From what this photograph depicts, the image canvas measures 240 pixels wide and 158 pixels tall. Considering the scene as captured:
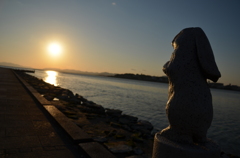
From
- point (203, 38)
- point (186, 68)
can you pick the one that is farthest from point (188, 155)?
point (203, 38)

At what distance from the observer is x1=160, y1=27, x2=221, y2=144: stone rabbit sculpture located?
2.76 metres

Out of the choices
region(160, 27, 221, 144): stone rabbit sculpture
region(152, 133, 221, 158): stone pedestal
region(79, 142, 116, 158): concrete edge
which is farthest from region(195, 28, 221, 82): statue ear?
region(79, 142, 116, 158): concrete edge

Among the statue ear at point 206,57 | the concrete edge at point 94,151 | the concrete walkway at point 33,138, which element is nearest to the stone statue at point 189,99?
the statue ear at point 206,57

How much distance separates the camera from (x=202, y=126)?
277 centimetres

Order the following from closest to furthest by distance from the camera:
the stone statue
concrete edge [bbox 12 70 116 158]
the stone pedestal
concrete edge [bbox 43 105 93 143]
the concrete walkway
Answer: the stone pedestal, the stone statue, the concrete walkway, concrete edge [bbox 12 70 116 158], concrete edge [bbox 43 105 93 143]

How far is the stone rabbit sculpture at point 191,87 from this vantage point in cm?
276

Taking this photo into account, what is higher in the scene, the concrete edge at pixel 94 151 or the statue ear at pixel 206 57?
the statue ear at pixel 206 57

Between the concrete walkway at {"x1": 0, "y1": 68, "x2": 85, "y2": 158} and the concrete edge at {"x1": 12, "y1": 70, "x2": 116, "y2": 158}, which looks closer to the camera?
the concrete walkway at {"x1": 0, "y1": 68, "x2": 85, "y2": 158}

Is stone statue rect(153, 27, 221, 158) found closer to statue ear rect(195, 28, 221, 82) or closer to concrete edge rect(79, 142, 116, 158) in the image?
statue ear rect(195, 28, 221, 82)

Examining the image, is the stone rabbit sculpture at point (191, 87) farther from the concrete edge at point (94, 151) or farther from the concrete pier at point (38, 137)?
the concrete pier at point (38, 137)

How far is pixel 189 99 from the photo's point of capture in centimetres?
278

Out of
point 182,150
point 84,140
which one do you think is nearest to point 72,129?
point 84,140

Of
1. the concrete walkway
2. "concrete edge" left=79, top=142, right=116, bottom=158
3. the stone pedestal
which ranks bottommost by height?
the concrete walkway

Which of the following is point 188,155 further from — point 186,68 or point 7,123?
point 7,123
